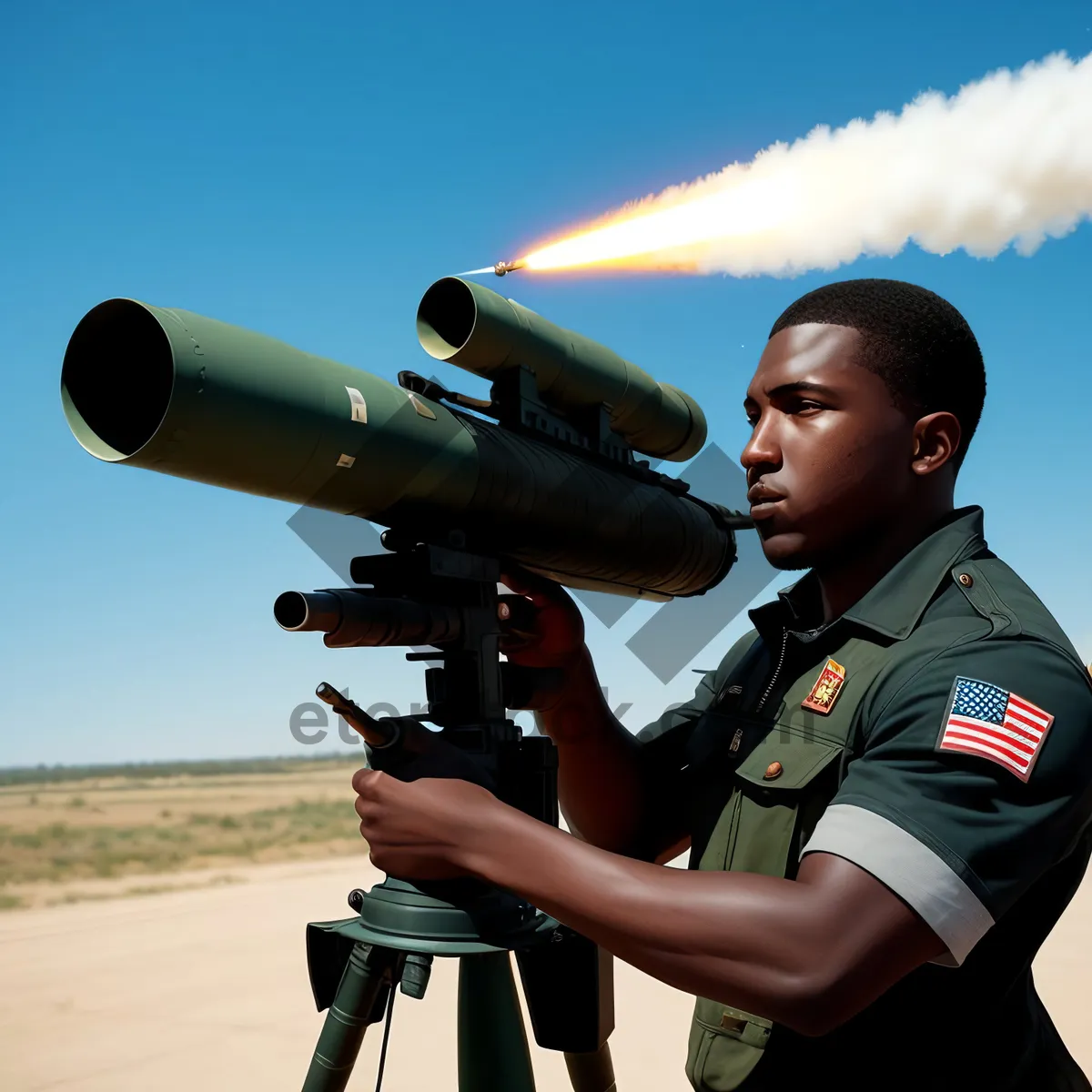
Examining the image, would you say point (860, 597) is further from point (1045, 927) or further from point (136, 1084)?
point (136, 1084)

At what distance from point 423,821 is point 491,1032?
2.25 ft

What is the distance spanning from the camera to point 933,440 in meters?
2.02

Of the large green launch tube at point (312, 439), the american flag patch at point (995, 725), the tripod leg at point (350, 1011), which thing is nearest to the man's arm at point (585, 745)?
the large green launch tube at point (312, 439)

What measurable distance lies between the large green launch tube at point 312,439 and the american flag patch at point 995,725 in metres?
1.28

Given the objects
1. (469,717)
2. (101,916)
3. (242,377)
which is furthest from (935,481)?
(101,916)

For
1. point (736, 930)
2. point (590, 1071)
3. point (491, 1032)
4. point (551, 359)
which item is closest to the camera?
point (736, 930)

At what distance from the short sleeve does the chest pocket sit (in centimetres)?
22

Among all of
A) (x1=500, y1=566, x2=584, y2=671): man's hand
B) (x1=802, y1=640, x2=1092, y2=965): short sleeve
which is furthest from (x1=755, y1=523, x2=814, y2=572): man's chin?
(x1=500, y1=566, x2=584, y2=671): man's hand

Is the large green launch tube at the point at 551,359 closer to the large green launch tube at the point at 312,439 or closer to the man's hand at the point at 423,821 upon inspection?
the large green launch tube at the point at 312,439

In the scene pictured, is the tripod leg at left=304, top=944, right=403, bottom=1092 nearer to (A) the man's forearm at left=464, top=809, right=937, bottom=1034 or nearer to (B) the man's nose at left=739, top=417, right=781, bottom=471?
(A) the man's forearm at left=464, top=809, right=937, bottom=1034

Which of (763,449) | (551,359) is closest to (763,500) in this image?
(763,449)

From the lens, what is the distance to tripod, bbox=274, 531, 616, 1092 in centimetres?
212

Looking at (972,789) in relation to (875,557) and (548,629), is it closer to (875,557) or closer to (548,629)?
(875,557)

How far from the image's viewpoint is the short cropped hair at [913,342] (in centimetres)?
202
